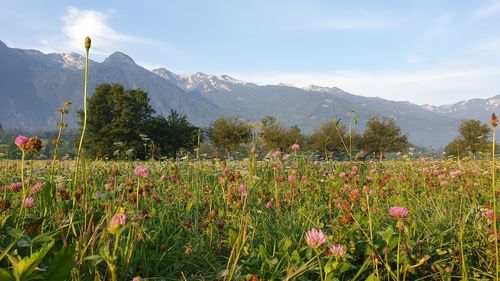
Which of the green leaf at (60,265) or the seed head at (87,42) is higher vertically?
the seed head at (87,42)

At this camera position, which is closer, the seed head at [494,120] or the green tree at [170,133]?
the seed head at [494,120]

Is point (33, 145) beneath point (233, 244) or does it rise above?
above

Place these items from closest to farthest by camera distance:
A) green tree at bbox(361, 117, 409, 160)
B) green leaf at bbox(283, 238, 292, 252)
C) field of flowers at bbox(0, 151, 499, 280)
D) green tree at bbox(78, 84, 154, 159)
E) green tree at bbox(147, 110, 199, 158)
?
1. field of flowers at bbox(0, 151, 499, 280)
2. green leaf at bbox(283, 238, 292, 252)
3. green tree at bbox(78, 84, 154, 159)
4. green tree at bbox(147, 110, 199, 158)
5. green tree at bbox(361, 117, 409, 160)

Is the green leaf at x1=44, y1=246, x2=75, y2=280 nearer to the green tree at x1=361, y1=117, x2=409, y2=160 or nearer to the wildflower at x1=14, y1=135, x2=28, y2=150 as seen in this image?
the wildflower at x1=14, y1=135, x2=28, y2=150

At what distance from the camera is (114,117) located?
59125 mm

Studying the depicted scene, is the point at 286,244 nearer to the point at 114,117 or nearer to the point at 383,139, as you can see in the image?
the point at 114,117

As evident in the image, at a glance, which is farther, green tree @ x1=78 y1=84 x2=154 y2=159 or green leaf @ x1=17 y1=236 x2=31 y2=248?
green tree @ x1=78 y1=84 x2=154 y2=159

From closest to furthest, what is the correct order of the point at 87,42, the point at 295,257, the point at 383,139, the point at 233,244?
the point at 87,42, the point at 295,257, the point at 233,244, the point at 383,139

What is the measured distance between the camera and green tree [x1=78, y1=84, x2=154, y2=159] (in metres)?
56.3

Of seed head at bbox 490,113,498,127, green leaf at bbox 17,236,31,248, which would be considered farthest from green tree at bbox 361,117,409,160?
green leaf at bbox 17,236,31,248

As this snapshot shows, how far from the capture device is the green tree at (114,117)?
56.3 meters

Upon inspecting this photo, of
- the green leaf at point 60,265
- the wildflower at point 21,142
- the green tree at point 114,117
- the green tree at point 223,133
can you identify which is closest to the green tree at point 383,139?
the green tree at point 223,133

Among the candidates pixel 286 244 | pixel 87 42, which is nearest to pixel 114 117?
pixel 286 244

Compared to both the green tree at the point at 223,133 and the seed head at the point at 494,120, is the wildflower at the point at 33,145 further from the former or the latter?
the green tree at the point at 223,133
